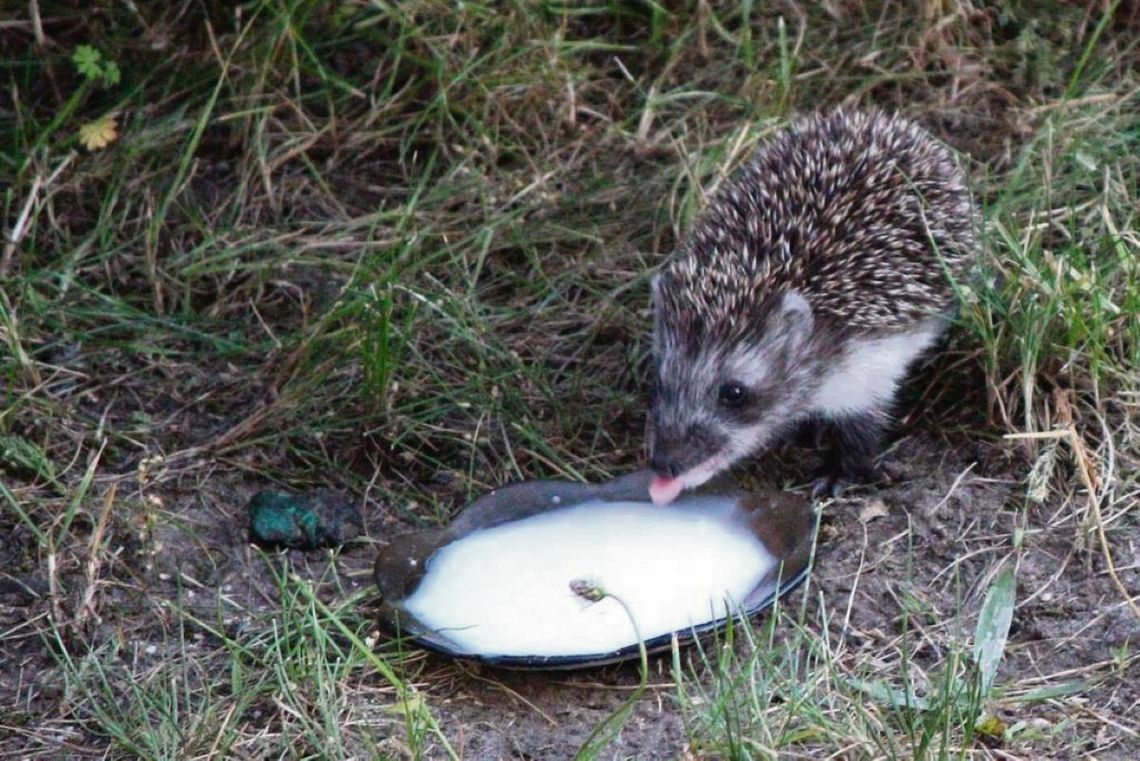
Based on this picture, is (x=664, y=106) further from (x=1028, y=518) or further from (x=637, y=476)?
(x=1028, y=518)

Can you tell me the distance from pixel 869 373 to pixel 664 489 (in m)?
0.91

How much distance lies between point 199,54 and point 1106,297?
3991 mm

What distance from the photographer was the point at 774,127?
6961 millimetres

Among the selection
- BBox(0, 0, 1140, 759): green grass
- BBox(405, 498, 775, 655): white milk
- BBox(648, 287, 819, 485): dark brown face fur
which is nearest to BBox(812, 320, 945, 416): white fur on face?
BBox(648, 287, 819, 485): dark brown face fur

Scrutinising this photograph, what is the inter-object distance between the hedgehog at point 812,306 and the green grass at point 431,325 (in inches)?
10.0

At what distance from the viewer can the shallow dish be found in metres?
4.92

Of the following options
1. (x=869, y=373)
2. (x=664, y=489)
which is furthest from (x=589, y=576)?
(x=869, y=373)

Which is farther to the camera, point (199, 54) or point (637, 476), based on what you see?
point (199, 54)

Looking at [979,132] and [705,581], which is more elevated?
[979,132]

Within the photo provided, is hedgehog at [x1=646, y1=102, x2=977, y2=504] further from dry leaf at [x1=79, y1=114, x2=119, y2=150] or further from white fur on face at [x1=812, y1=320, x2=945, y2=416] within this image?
dry leaf at [x1=79, y1=114, x2=119, y2=150]

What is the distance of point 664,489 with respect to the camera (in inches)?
214

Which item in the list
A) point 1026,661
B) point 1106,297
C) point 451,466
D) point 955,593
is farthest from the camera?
point 451,466

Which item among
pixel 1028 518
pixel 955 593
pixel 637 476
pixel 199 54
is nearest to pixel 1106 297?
pixel 1028 518

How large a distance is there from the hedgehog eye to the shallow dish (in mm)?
317
